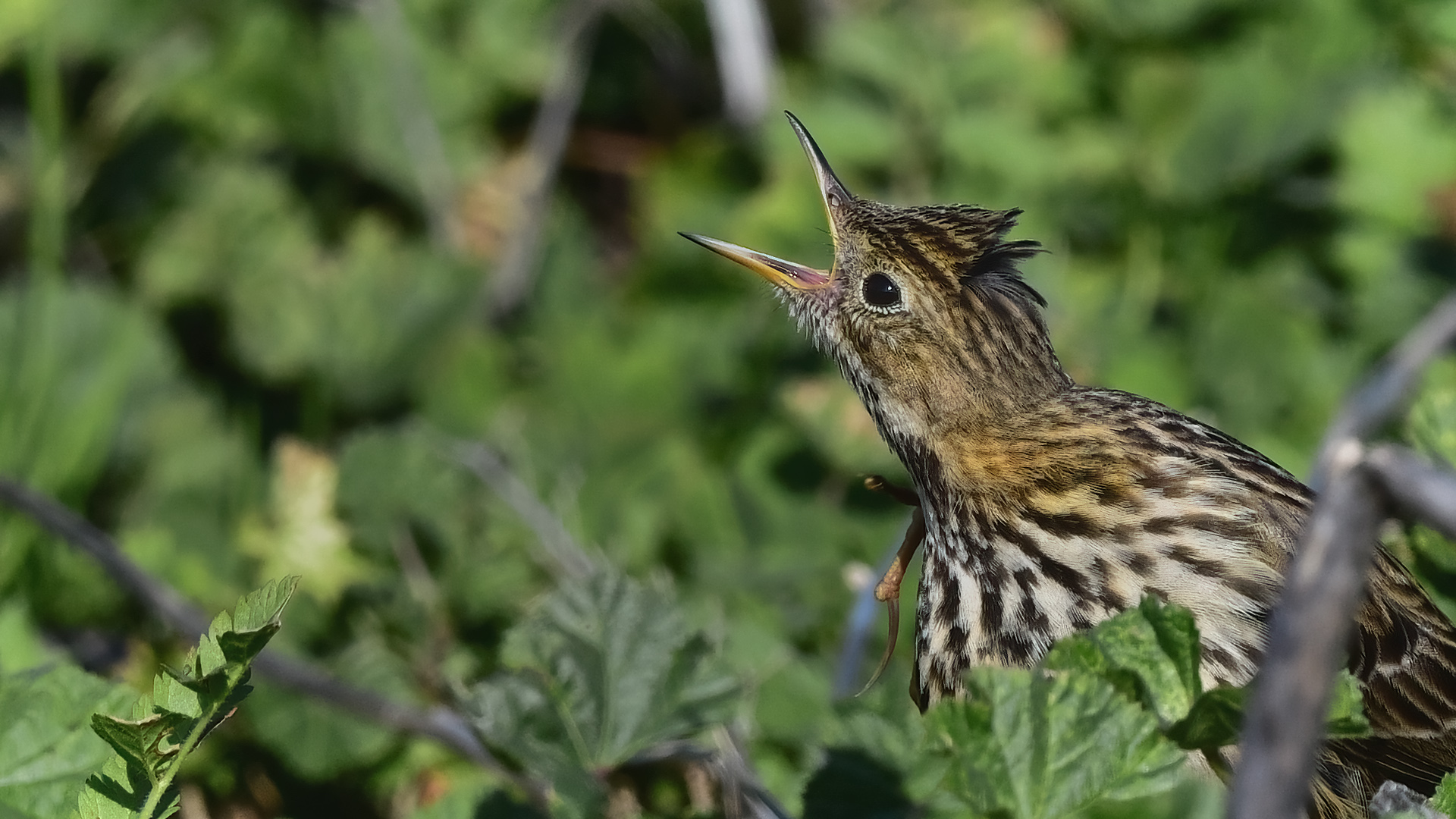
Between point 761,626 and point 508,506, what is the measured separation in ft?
2.33

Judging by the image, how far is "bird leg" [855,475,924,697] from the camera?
2.18 m

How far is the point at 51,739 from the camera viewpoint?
187cm

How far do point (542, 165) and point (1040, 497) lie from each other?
3.13 metres

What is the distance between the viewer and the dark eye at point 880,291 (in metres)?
2.59

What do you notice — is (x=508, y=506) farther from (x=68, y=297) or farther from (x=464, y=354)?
(x=68, y=297)

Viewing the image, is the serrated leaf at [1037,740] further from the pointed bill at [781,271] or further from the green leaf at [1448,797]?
the pointed bill at [781,271]

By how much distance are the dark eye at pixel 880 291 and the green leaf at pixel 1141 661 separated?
1.06 m

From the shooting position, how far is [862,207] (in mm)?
2680

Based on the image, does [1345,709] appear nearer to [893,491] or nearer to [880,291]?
[893,491]

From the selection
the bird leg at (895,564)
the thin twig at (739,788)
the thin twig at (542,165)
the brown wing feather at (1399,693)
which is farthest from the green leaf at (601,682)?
the thin twig at (542,165)

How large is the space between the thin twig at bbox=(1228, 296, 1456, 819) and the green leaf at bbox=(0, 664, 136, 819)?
1287 millimetres

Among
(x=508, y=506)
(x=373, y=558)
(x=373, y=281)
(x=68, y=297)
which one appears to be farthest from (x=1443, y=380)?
(x=68, y=297)

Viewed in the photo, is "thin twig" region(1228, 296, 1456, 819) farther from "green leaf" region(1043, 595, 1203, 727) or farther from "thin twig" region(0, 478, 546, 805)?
"thin twig" region(0, 478, 546, 805)

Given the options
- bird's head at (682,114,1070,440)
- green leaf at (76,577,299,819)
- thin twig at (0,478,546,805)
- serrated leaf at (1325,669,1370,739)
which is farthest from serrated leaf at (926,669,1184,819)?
bird's head at (682,114,1070,440)
